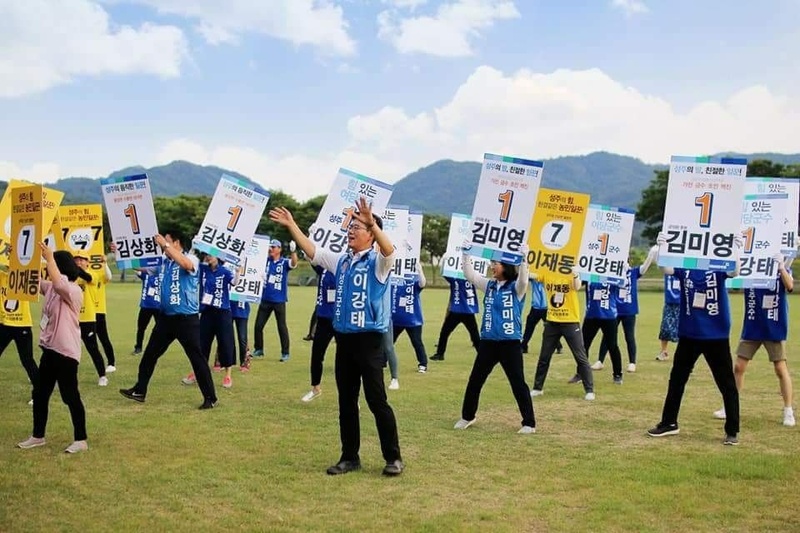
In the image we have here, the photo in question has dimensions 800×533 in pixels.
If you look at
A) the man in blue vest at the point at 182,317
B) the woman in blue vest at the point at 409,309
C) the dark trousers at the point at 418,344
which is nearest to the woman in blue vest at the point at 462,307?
the woman in blue vest at the point at 409,309

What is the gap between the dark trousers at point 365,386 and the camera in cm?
744

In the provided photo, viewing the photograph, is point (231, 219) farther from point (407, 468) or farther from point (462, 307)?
point (462, 307)

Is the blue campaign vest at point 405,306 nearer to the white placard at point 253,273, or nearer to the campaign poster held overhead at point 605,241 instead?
the white placard at point 253,273

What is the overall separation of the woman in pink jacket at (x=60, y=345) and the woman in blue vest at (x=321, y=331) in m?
3.47

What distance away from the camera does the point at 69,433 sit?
29.8 ft

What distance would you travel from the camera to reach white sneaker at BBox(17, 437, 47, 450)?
27.4 feet

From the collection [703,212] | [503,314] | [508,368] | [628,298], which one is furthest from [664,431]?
[628,298]

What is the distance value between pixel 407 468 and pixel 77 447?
144 inches

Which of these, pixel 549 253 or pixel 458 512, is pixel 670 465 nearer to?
pixel 458 512

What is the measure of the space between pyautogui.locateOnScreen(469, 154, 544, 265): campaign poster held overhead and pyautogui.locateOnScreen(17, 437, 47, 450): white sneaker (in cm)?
543

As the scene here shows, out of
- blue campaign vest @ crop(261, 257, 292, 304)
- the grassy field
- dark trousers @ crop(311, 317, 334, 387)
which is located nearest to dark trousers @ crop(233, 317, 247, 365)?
blue campaign vest @ crop(261, 257, 292, 304)

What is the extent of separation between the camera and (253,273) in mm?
16266

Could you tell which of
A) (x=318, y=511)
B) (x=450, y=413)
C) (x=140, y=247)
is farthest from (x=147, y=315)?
(x=318, y=511)

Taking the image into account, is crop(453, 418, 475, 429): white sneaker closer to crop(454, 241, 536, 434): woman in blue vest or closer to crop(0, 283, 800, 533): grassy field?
crop(0, 283, 800, 533): grassy field
